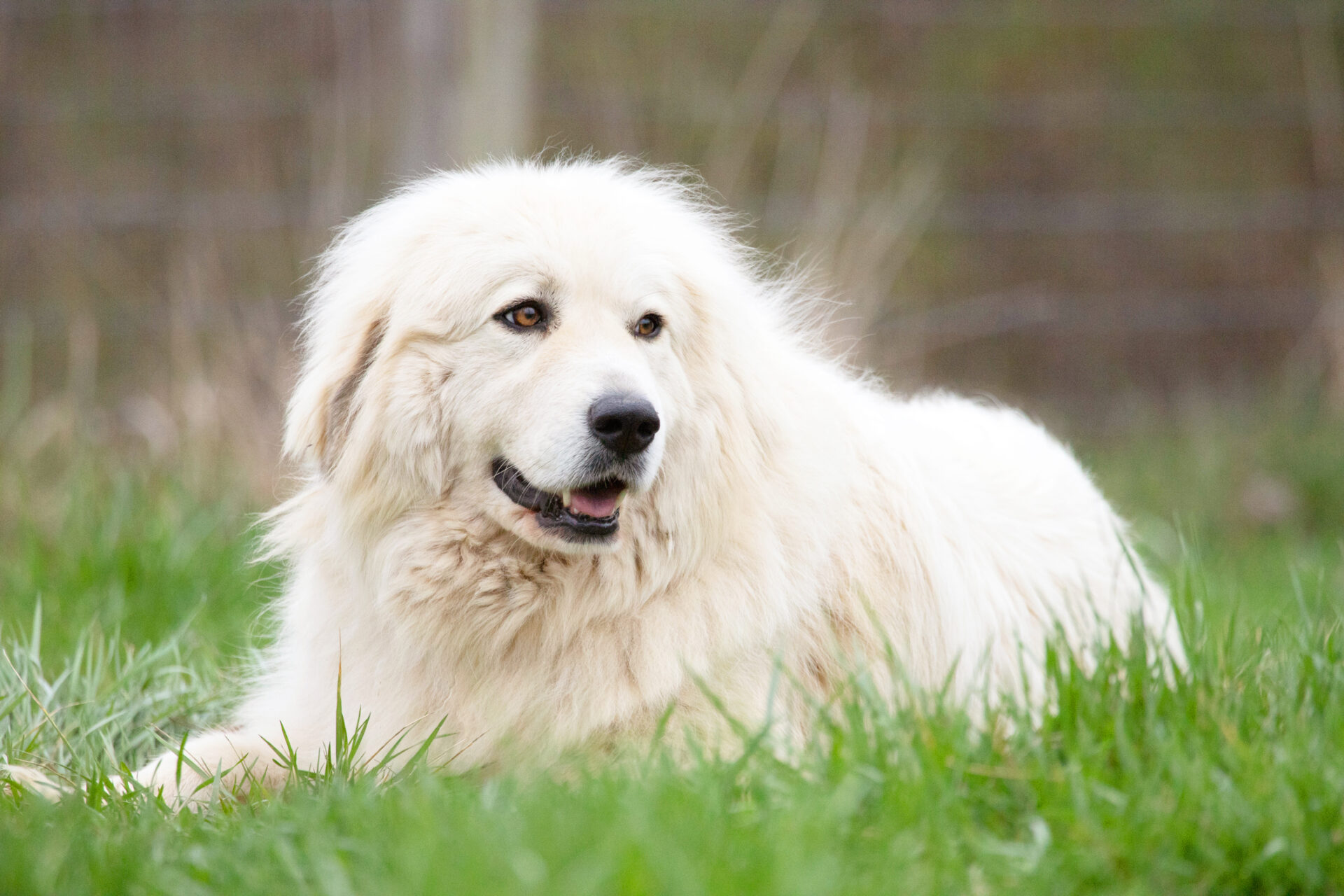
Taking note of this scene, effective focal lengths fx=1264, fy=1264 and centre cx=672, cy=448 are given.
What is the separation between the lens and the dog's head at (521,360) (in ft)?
8.63

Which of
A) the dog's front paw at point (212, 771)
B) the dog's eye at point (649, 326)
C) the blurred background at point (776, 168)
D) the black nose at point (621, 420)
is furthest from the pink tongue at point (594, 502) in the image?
the blurred background at point (776, 168)

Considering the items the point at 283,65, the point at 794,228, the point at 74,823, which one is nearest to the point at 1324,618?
the point at 74,823

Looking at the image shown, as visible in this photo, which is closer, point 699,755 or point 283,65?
point 699,755

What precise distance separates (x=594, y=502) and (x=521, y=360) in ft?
1.14

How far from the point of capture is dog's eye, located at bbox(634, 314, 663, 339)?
283cm

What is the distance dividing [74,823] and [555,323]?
52.9 inches

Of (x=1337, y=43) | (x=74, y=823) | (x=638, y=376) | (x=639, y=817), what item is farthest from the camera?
(x=1337, y=43)

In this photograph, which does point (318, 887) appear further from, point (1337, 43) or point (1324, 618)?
point (1337, 43)

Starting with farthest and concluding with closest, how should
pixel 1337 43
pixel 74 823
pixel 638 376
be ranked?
pixel 1337 43, pixel 638 376, pixel 74 823

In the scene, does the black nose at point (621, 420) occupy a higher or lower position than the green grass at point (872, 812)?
higher

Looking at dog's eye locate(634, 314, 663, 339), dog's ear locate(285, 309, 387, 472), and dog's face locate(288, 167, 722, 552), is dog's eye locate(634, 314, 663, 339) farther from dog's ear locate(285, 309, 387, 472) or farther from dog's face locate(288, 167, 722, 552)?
dog's ear locate(285, 309, 387, 472)

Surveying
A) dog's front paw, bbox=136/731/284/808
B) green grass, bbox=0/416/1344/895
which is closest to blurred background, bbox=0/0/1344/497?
dog's front paw, bbox=136/731/284/808

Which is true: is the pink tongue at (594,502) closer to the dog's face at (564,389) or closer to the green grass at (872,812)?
the dog's face at (564,389)

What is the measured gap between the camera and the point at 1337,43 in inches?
293
